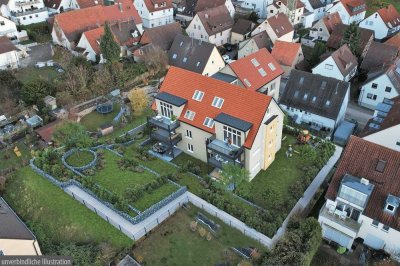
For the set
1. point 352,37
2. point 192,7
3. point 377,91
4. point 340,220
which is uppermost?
point 352,37

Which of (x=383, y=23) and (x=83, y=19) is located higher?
(x=383, y=23)

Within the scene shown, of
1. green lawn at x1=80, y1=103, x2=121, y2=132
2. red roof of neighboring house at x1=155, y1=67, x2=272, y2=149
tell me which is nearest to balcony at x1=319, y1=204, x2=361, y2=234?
red roof of neighboring house at x1=155, y1=67, x2=272, y2=149

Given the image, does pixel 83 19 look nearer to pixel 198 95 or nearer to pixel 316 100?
pixel 198 95

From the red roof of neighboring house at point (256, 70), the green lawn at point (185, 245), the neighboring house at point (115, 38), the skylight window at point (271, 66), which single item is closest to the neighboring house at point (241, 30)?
the neighboring house at point (115, 38)

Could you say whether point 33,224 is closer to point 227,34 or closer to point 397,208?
point 397,208

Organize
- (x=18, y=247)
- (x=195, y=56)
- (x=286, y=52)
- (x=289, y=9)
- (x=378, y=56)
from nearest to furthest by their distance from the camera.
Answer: (x=18, y=247)
(x=195, y=56)
(x=378, y=56)
(x=286, y=52)
(x=289, y=9)

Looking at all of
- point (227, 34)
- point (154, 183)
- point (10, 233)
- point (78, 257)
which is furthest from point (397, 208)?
point (227, 34)

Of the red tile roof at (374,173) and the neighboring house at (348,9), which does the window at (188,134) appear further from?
the neighboring house at (348,9)

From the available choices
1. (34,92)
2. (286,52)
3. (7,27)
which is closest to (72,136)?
(34,92)
